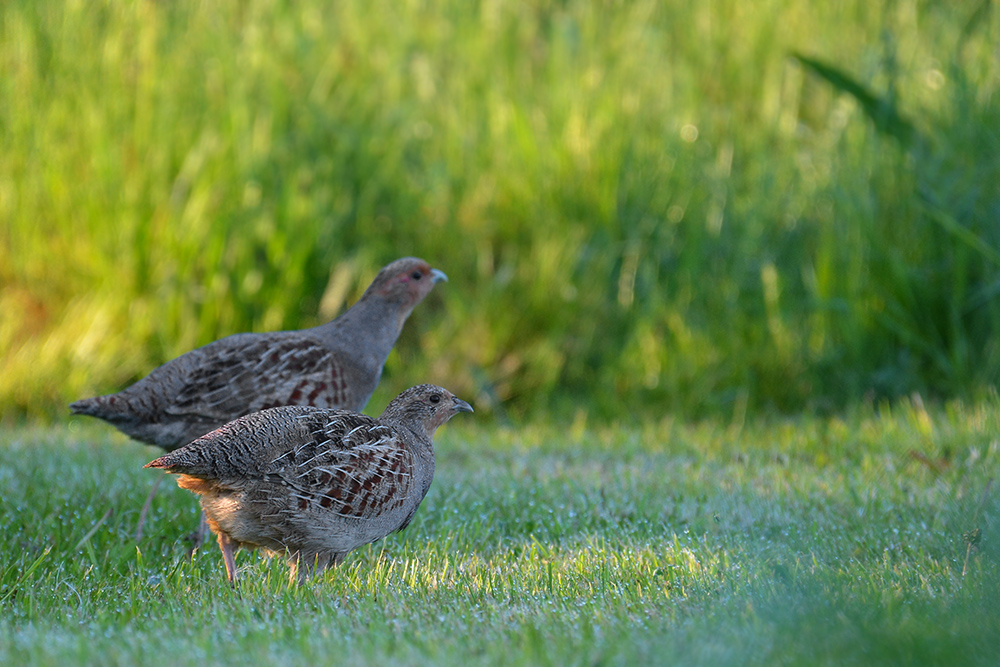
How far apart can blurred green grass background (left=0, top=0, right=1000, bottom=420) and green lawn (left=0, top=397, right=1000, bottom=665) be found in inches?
47.9

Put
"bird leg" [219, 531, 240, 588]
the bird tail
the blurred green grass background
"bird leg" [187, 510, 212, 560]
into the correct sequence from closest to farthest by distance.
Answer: "bird leg" [219, 531, 240, 588] → "bird leg" [187, 510, 212, 560] → the bird tail → the blurred green grass background

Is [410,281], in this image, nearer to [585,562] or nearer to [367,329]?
[367,329]

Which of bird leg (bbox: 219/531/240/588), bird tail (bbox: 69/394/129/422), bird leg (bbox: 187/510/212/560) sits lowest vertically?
bird leg (bbox: 187/510/212/560)

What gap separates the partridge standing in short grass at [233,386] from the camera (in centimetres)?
488

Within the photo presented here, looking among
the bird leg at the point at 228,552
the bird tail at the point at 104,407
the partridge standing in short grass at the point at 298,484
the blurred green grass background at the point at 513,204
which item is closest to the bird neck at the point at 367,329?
the bird tail at the point at 104,407

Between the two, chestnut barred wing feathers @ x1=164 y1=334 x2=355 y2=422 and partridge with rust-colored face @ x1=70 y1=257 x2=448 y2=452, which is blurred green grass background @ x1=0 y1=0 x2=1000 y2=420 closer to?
partridge with rust-colored face @ x1=70 y1=257 x2=448 y2=452

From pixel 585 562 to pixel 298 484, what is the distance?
1.06 meters

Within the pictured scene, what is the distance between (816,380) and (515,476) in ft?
9.50

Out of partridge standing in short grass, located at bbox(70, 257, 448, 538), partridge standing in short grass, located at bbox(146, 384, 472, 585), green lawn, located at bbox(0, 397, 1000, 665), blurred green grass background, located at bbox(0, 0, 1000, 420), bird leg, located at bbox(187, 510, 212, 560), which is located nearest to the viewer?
green lawn, located at bbox(0, 397, 1000, 665)

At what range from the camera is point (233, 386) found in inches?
194

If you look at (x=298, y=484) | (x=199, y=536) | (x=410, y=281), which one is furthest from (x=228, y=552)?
(x=410, y=281)

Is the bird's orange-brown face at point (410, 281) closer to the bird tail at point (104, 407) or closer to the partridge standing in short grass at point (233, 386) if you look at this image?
the partridge standing in short grass at point (233, 386)

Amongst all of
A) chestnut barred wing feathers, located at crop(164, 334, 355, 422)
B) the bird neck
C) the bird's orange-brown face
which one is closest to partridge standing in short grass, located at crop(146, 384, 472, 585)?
chestnut barred wing feathers, located at crop(164, 334, 355, 422)

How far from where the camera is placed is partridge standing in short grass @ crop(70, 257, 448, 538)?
4.88 meters
